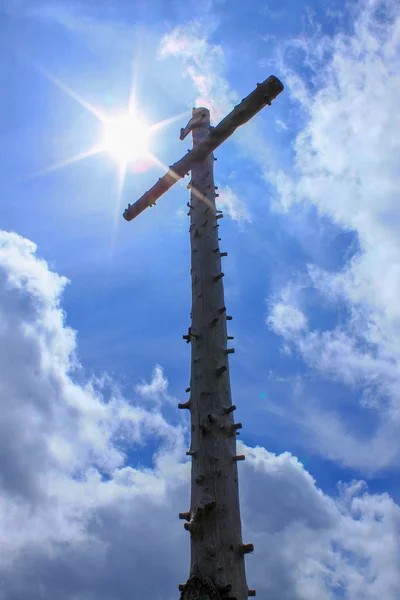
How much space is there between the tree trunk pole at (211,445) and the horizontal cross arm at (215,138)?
67.1 inches

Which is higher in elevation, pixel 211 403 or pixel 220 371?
pixel 220 371

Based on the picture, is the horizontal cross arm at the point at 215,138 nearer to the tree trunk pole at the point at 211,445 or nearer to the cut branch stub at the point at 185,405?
the tree trunk pole at the point at 211,445

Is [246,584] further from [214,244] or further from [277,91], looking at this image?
[277,91]

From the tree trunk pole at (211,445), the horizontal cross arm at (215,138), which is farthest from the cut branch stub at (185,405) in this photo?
the horizontal cross arm at (215,138)

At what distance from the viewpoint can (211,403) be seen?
6.11m

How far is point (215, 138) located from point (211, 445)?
6205 millimetres

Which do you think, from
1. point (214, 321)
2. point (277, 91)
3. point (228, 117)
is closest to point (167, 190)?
point (228, 117)

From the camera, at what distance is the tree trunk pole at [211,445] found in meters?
4.89

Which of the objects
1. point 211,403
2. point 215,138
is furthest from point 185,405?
point 215,138

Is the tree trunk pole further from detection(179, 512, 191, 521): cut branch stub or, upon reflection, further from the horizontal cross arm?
the horizontal cross arm

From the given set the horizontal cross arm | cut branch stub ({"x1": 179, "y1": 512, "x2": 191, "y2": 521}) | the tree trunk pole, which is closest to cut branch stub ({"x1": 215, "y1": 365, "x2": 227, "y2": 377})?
the tree trunk pole

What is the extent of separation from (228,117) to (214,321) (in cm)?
437

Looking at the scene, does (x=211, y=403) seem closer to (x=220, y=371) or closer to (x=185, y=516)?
(x=220, y=371)

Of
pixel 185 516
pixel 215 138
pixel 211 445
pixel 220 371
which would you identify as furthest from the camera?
pixel 215 138
